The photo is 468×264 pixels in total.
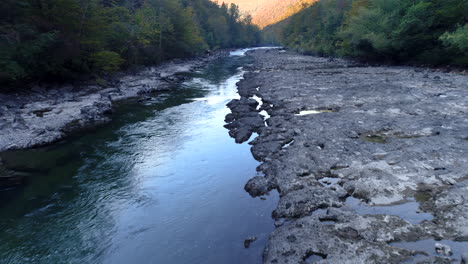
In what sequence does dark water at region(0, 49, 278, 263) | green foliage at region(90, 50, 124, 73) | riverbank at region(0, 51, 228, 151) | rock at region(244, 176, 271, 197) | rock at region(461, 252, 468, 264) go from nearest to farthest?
rock at region(461, 252, 468, 264), dark water at region(0, 49, 278, 263), rock at region(244, 176, 271, 197), riverbank at region(0, 51, 228, 151), green foliage at region(90, 50, 124, 73)

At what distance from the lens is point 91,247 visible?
21.1 ft

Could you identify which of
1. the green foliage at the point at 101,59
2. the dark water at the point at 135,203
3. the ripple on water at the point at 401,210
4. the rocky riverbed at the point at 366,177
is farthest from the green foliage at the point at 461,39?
the green foliage at the point at 101,59

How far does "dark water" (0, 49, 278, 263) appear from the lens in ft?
20.5

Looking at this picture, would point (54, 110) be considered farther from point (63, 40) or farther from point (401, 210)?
point (401, 210)

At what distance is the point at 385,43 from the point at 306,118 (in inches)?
1120

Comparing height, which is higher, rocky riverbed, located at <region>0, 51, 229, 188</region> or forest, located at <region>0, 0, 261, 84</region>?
forest, located at <region>0, 0, 261, 84</region>

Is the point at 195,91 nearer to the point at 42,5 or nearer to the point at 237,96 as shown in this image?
the point at 237,96

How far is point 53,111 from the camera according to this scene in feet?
56.2

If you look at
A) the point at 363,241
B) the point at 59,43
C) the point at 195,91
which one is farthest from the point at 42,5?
the point at 363,241

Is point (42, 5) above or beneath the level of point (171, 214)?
above

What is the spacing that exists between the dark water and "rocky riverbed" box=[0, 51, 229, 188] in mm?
846

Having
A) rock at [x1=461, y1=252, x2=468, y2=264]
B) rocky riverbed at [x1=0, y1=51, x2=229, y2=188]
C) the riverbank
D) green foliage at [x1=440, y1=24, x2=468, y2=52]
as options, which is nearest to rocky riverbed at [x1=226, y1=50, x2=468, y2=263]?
rock at [x1=461, y1=252, x2=468, y2=264]

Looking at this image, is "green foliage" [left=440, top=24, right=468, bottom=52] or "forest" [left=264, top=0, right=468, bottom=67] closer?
"green foliage" [left=440, top=24, right=468, bottom=52]

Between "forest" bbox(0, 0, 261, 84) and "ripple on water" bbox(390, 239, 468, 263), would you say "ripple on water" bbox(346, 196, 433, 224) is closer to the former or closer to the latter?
"ripple on water" bbox(390, 239, 468, 263)
